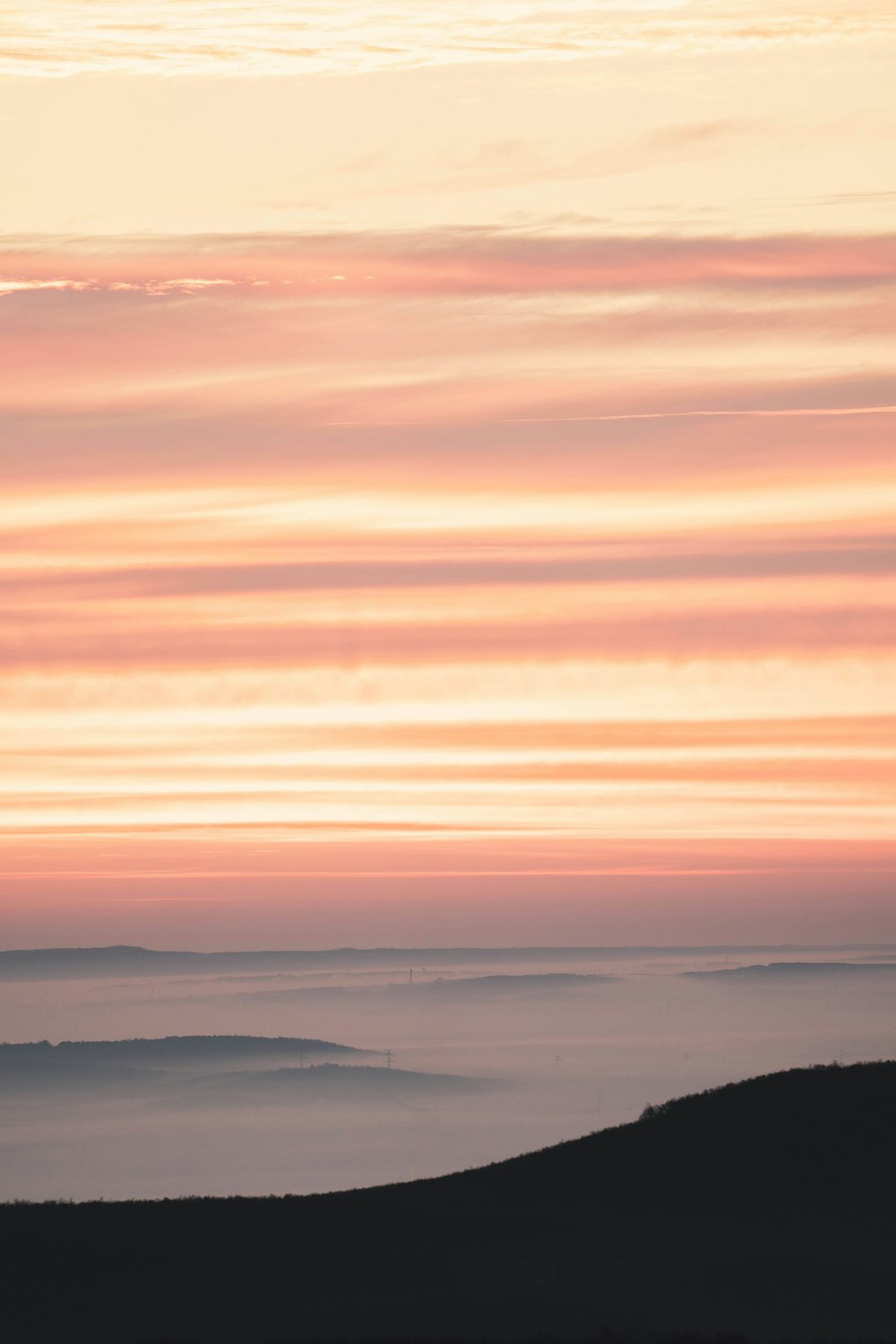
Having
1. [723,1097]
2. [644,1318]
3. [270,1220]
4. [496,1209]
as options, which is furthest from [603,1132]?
[644,1318]

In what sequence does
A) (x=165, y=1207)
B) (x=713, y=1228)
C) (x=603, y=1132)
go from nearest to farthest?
(x=713, y=1228), (x=165, y=1207), (x=603, y=1132)

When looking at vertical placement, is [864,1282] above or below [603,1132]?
below

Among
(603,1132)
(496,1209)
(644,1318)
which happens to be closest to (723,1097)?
(603,1132)

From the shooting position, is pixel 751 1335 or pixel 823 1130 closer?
pixel 751 1335

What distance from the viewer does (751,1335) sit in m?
23.4

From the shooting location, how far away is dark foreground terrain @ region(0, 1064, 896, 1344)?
79.3ft

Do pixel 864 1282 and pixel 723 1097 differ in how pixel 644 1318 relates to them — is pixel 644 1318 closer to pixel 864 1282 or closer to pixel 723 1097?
pixel 864 1282

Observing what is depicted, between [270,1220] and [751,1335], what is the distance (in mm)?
9241

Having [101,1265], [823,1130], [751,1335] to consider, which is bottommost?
[751,1335]

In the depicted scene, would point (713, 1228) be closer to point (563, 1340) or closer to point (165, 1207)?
point (563, 1340)

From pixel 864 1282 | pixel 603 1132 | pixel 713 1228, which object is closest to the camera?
pixel 864 1282

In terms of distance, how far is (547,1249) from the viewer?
89.4 feet

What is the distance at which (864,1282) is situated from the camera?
2577 cm

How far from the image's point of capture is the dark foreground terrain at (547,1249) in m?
24.2
